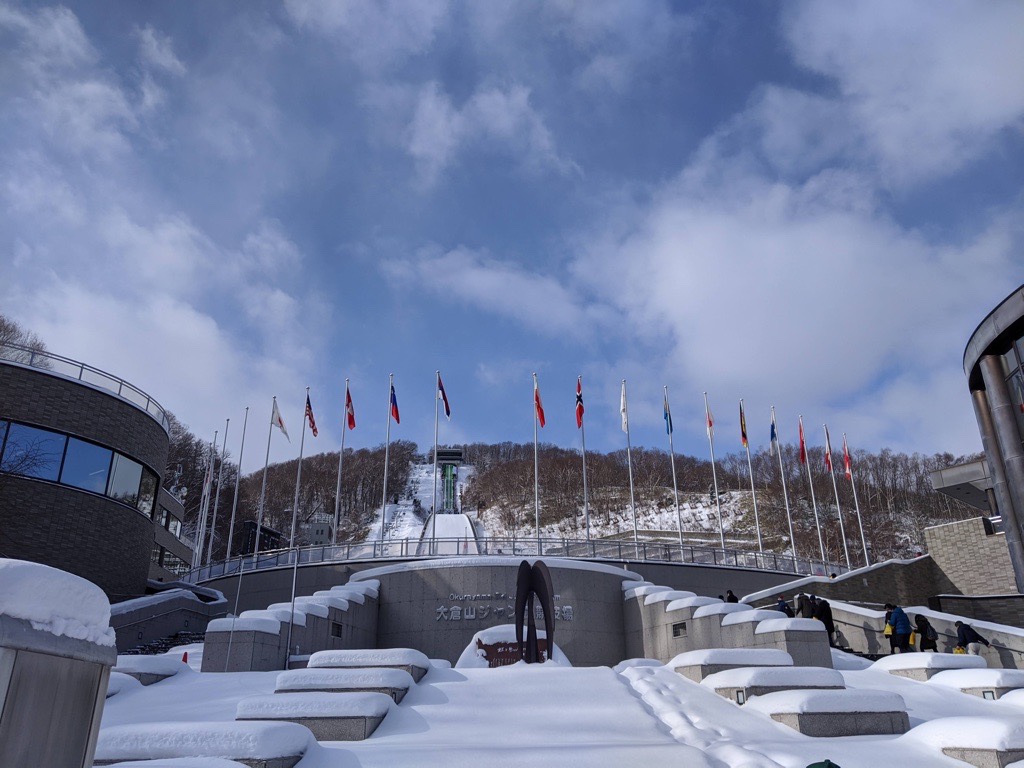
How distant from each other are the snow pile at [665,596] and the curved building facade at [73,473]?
59.5 feet

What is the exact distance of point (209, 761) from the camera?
16.7 feet

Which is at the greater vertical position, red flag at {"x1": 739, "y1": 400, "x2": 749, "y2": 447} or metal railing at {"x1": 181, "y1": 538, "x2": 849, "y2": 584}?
red flag at {"x1": 739, "y1": 400, "x2": 749, "y2": 447}

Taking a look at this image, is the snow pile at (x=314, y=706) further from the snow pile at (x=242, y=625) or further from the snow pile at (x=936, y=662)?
the snow pile at (x=936, y=662)

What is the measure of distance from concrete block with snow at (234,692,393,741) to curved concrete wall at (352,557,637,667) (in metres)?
14.4

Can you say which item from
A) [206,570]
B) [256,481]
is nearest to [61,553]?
[206,570]

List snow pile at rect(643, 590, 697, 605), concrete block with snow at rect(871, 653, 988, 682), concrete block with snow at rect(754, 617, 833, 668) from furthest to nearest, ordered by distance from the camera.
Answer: snow pile at rect(643, 590, 697, 605), concrete block with snow at rect(754, 617, 833, 668), concrete block with snow at rect(871, 653, 988, 682)

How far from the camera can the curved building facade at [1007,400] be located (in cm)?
2628

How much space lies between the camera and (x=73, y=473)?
2570 centimetres

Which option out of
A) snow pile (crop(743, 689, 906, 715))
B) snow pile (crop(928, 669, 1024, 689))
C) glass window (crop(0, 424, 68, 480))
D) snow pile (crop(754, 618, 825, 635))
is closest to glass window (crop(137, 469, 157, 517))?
glass window (crop(0, 424, 68, 480))

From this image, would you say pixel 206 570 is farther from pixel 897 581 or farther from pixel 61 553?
pixel 897 581

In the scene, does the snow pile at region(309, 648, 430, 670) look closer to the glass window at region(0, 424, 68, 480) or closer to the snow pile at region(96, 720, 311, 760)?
the snow pile at region(96, 720, 311, 760)

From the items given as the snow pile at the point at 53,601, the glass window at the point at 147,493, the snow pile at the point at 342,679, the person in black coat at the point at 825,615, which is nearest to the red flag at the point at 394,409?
the glass window at the point at 147,493

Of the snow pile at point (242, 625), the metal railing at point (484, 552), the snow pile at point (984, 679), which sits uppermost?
the metal railing at point (484, 552)

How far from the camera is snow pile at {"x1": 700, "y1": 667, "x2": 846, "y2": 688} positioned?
1052 centimetres
